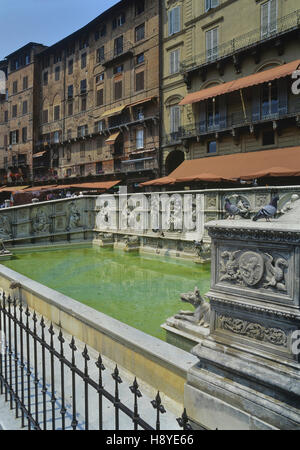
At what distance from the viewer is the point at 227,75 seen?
22.1 meters

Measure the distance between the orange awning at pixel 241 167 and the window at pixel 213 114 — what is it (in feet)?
8.46

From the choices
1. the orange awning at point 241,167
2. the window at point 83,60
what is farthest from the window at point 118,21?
the orange awning at point 241,167

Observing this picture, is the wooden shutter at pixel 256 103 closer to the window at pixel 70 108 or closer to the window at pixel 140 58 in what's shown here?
the window at pixel 140 58

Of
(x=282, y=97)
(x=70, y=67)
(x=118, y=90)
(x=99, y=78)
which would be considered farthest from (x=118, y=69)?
(x=282, y=97)

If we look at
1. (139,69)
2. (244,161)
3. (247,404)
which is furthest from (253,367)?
(139,69)

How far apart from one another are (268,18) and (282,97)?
5031 millimetres

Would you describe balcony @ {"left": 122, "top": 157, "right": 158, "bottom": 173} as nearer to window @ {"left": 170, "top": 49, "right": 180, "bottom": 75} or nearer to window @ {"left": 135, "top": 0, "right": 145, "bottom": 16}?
window @ {"left": 170, "top": 49, "right": 180, "bottom": 75}

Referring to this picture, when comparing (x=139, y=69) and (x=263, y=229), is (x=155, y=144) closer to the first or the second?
(x=139, y=69)

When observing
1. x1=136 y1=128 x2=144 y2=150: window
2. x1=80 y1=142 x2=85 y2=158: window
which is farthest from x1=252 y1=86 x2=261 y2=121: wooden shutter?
x1=80 y1=142 x2=85 y2=158: window

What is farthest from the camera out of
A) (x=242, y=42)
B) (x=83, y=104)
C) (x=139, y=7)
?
(x=83, y=104)

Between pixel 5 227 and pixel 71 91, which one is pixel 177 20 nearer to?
pixel 71 91

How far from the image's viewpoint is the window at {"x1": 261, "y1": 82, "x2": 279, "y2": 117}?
1962cm

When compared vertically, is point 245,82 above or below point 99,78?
below

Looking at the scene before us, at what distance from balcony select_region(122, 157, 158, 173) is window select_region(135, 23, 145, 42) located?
1076 centimetres
